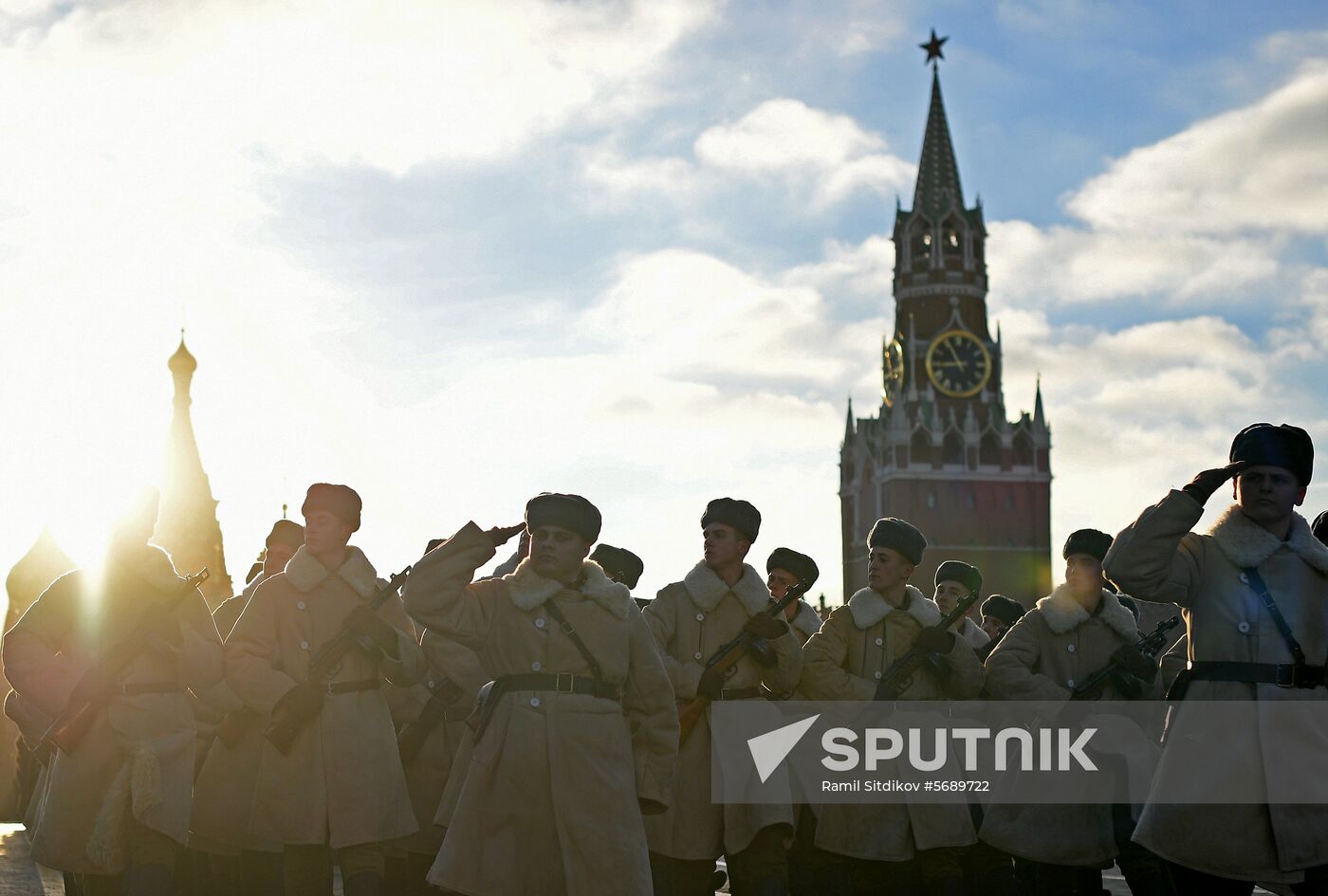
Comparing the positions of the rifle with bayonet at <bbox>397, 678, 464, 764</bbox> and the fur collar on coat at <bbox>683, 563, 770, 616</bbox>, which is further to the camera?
the rifle with bayonet at <bbox>397, 678, 464, 764</bbox>

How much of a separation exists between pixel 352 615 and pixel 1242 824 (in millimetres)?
4317

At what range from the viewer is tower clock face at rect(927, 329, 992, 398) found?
326 ft

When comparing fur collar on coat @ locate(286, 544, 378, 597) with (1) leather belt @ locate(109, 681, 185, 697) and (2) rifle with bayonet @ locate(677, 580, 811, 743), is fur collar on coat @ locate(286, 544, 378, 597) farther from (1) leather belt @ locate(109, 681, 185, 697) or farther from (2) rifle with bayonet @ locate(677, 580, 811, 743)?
(2) rifle with bayonet @ locate(677, 580, 811, 743)

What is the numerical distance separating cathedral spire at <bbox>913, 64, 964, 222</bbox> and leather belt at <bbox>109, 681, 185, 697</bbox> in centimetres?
9791

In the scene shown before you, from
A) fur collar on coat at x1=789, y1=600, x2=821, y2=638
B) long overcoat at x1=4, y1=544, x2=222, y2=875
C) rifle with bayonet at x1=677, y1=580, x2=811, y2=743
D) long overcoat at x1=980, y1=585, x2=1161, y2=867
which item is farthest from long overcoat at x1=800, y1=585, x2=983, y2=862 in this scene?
long overcoat at x1=4, y1=544, x2=222, y2=875

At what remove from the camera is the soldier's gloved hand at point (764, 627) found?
27.8 feet

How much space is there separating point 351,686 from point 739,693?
2073 millimetres

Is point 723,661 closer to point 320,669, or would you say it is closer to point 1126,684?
point 320,669

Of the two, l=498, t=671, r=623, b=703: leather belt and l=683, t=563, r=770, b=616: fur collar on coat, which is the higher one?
l=683, t=563, r=770, b=616: fur collar on coat

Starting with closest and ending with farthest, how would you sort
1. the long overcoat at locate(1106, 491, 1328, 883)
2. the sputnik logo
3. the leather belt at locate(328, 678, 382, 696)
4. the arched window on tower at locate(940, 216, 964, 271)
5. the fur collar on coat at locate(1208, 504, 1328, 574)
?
1. the long overcoat at locate(1106, 491, 1328, 883)
2. the fur collar on coat at locate(1208, 504, 1328, 574)
3. the leather belt at locate(328, 678, 382, 696)
4. the sputnik logo
5. the arched window on tower at locate(940, 216, 964, 271)

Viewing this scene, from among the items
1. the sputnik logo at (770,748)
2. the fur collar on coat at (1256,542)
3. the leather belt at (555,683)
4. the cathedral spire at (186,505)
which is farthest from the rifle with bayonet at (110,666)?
the cathedral spire at (186,505)

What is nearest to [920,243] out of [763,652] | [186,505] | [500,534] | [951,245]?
[951,245]

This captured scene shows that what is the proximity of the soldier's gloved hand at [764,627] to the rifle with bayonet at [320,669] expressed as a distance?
6.06ft

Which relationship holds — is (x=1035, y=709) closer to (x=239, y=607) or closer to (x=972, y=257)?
(x=239, y=607)
